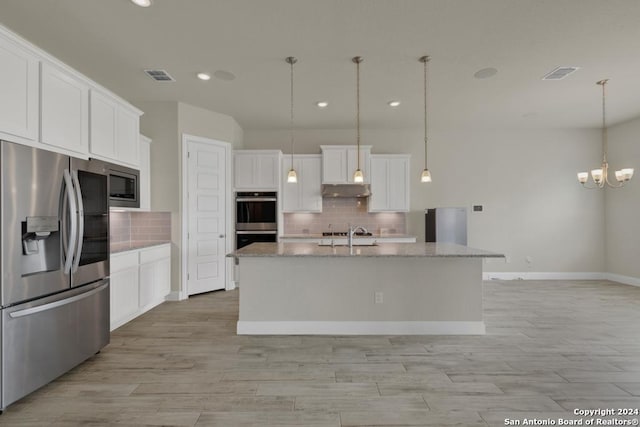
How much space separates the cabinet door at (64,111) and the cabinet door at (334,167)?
11.8 feet

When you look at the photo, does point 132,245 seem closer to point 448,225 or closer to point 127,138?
point 127,138

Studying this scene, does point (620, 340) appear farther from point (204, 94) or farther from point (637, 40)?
point (204, 94)

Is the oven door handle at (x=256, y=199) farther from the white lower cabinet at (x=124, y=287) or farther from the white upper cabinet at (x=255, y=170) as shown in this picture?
the white lower cabinet at (x=124, y=287)

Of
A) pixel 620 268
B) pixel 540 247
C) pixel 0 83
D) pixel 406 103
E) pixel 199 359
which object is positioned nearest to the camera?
pixel 0 83

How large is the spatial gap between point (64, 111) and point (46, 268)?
140 centimetres

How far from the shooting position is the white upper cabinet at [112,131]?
3.14 m

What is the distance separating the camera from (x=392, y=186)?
580 cm

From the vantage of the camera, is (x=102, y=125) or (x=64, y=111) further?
(x=102, y=125)

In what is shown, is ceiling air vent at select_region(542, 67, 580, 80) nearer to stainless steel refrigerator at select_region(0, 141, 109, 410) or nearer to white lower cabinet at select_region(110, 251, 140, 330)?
stainless steel refrigerator at select_region(0, 141, 109, 410)

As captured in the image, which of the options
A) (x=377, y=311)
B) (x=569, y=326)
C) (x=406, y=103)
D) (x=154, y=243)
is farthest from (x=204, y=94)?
(x=569, y=326)

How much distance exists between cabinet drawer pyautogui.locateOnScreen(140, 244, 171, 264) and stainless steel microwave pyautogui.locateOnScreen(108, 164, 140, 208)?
64cm

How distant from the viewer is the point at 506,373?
2.52m

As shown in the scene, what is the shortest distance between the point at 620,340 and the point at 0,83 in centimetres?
584

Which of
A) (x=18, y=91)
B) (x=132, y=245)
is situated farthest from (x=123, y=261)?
(x=18, y=91)
